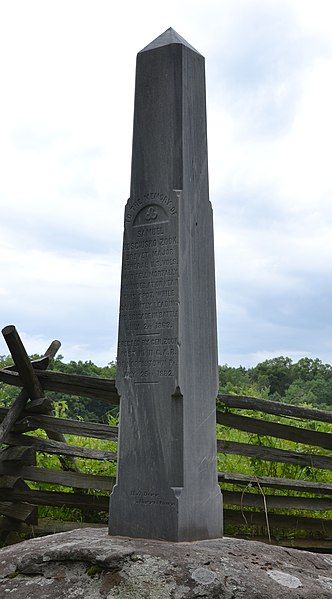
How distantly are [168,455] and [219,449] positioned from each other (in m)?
2.55

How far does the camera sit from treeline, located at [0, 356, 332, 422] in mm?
13047

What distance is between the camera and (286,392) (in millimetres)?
13820

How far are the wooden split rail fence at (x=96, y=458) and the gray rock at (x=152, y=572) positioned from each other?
272cm

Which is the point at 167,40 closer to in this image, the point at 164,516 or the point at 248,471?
the point at 164,516

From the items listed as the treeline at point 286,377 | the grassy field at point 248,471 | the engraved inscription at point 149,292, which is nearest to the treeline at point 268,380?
the treeline at point 286,377

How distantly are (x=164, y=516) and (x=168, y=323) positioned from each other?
131 cm

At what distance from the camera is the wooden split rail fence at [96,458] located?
770 cm

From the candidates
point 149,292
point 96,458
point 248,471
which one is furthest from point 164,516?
point 248,471

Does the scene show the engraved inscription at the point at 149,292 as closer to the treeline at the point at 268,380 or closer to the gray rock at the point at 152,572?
the gray rock at the point at 152,572

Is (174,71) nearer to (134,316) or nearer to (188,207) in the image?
(188,207)

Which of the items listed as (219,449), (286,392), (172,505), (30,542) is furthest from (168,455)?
(286,392)

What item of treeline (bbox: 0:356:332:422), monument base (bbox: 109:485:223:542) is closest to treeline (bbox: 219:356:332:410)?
treeline (bbox: 0:356:332:422)

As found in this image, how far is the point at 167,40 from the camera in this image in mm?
5988

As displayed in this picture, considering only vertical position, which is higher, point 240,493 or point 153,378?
point 153,378
